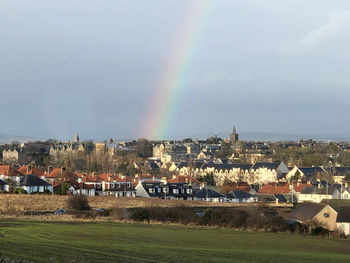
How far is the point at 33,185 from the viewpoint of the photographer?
6234cm

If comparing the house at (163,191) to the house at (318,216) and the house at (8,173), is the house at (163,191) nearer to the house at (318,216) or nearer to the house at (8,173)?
the house at (8,173)

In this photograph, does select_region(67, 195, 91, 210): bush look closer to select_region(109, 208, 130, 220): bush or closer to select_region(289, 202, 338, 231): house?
select_region(109, 208, 130, 220): bush

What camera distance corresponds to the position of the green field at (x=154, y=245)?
19.6 metres

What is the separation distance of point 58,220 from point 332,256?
19.4 m

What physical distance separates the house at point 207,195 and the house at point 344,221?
2959 centimetres

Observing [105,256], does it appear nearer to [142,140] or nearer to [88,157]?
[88,157]

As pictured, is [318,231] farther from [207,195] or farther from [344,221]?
[207,195]

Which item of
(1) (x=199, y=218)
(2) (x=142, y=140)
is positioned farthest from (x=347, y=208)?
(2) (x=142, y=140)

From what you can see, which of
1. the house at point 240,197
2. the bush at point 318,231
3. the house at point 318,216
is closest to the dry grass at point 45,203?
the house at point 318,216

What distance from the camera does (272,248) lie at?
2728cm

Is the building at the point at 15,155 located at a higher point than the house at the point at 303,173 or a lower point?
higher

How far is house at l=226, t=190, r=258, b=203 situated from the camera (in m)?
69.6

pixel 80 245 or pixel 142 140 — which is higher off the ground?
pixel 142 140

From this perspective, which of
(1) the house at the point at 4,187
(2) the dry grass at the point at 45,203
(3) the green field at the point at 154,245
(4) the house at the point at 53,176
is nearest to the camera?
(3) the green field at the point at 154,245
